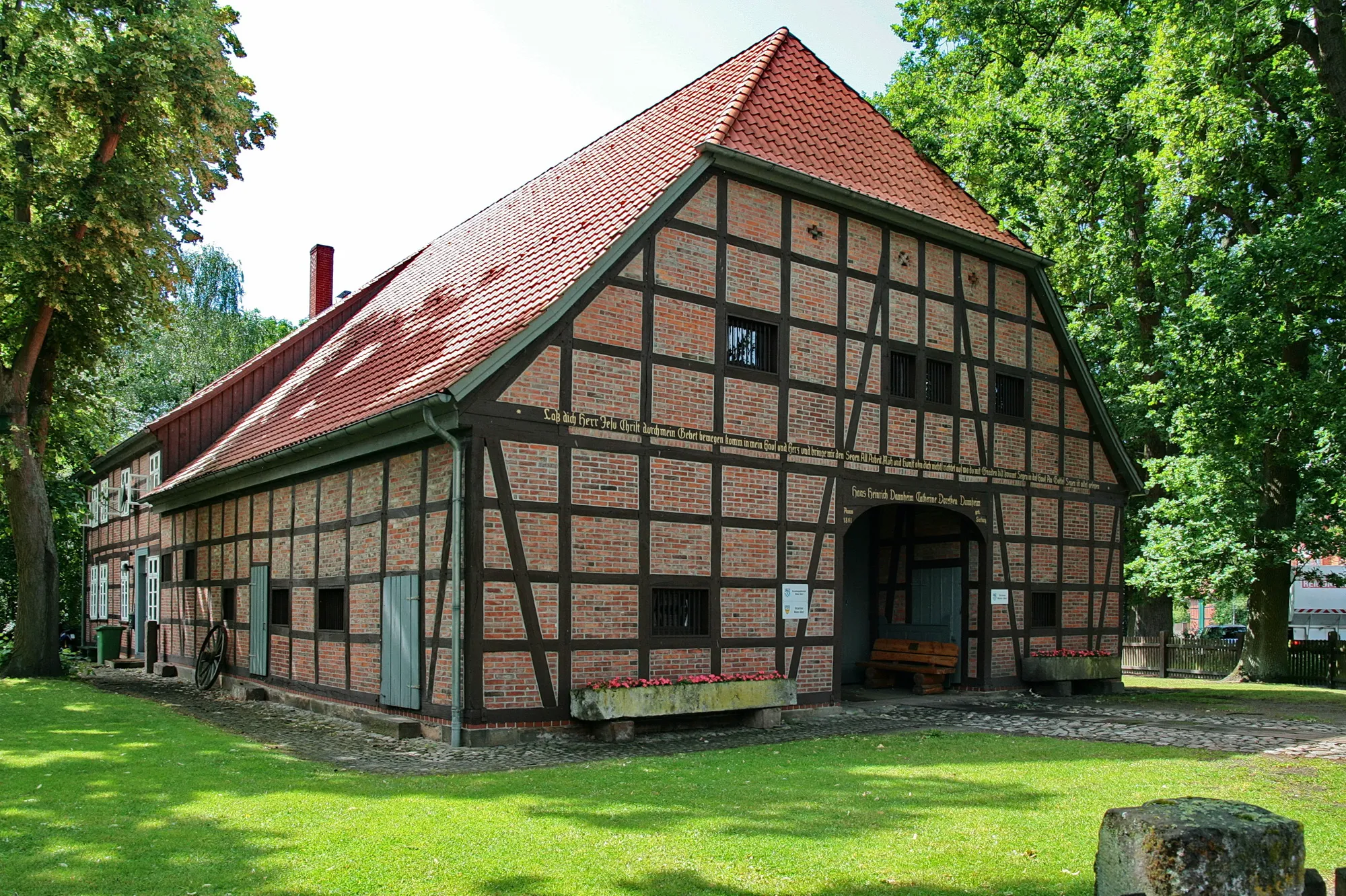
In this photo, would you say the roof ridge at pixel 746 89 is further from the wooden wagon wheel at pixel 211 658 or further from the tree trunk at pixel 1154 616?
the tree trunk at pixel 1154 616

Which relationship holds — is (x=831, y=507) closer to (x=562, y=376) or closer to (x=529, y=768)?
(x=562, y=376)

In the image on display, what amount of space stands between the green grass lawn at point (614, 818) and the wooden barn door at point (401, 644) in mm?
1875

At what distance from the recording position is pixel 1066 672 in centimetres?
1780

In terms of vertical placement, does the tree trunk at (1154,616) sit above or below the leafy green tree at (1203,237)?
below

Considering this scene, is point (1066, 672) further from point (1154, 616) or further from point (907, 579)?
point (1154, 616)

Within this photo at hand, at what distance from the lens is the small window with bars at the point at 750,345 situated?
567 inches

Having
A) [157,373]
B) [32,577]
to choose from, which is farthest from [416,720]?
[157,373]

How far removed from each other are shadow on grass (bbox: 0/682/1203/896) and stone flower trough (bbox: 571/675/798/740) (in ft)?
3.79

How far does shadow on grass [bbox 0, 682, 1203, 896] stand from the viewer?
5953 mm

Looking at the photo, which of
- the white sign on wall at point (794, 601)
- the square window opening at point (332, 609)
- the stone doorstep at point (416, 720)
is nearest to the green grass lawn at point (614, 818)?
the stone doorstep at point (416, 720)

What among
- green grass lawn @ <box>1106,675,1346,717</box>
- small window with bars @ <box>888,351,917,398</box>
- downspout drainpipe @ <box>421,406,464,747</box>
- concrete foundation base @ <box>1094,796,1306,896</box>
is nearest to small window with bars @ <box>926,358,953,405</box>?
small window with bars @ <box>888,351,917,398</box>

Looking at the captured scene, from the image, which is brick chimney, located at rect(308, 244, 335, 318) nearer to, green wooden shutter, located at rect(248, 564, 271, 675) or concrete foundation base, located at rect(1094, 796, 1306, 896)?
green wooden shutter, located at rect(248, 564, 271, 675)

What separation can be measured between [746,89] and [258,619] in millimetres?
10910

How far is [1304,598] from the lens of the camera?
36.2 meters
